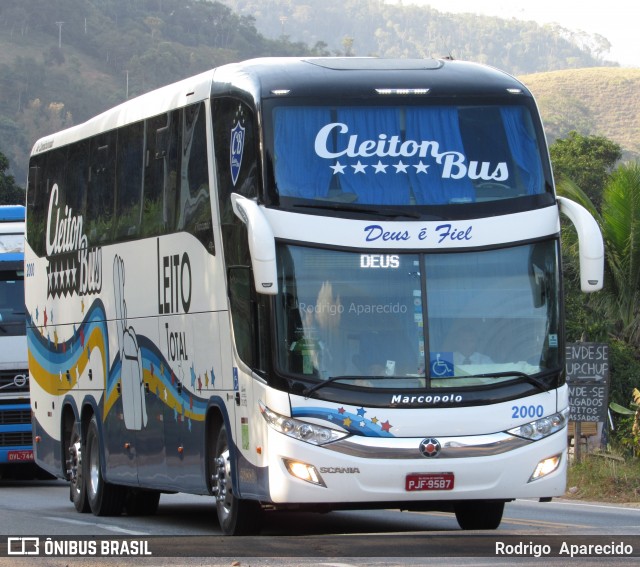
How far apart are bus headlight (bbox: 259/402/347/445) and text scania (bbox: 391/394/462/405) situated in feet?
1.69

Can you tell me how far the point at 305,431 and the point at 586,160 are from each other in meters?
50.4

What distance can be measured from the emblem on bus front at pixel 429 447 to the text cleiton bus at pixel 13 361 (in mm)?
12578

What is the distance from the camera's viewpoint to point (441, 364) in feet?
40.8

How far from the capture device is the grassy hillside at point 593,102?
6900 inches

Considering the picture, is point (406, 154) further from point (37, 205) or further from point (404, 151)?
point (37, 205)

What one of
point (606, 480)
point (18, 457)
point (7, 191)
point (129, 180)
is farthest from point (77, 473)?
point (7, 191)

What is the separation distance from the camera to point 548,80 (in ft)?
641

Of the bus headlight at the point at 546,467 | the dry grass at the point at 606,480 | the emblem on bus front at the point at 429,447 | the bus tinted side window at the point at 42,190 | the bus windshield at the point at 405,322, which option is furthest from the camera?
the dry grass at the point at 606,480

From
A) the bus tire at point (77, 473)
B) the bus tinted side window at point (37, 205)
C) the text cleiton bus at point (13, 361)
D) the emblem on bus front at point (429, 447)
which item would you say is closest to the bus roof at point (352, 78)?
the emblem on bus front at point (429, 447)

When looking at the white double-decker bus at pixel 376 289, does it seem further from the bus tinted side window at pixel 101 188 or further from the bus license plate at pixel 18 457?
the bus license plate at pixel 18 457

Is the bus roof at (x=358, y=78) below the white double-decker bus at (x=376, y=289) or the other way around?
the other way around

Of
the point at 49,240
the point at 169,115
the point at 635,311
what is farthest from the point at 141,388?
the point at 635,311

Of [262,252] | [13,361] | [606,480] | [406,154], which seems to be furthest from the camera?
[13,361]

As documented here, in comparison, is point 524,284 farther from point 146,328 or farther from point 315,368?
point 146,328
